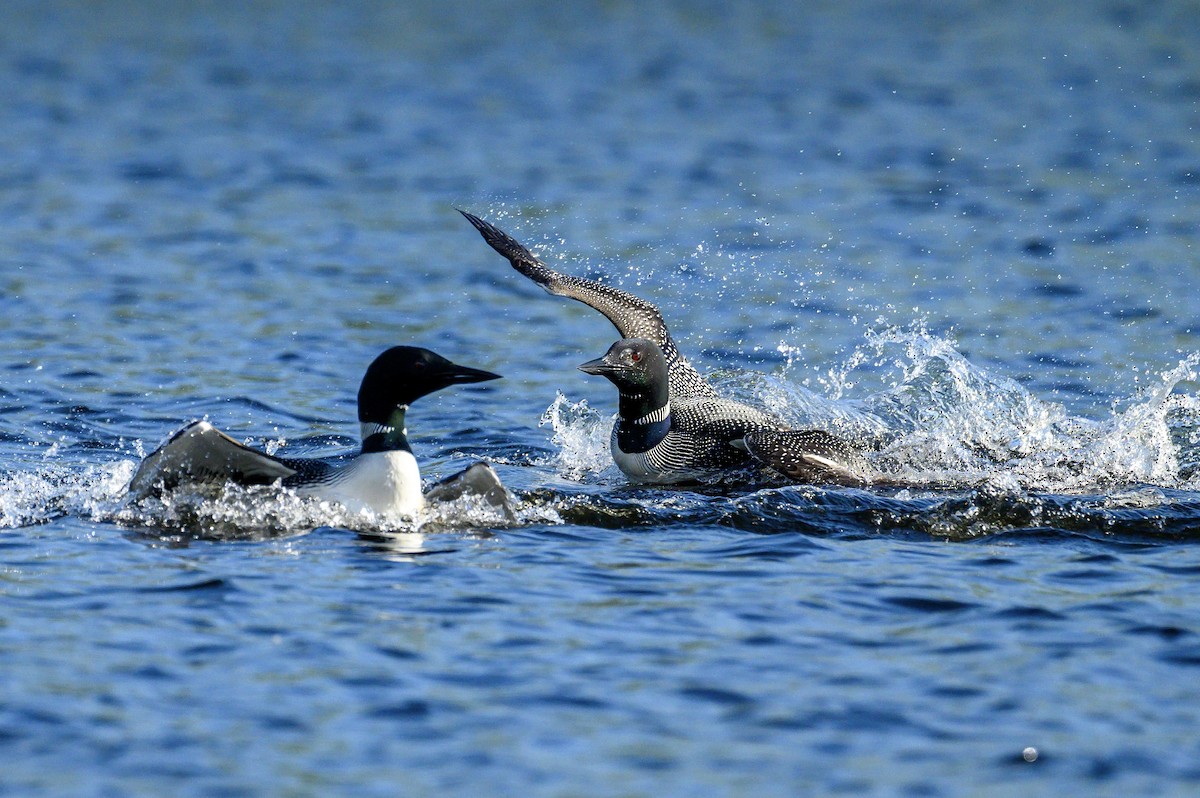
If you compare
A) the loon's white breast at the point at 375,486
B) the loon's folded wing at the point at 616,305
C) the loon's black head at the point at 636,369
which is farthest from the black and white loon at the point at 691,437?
the loon's white breast at the point at 375,486

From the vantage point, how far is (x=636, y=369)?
8938 millimetres

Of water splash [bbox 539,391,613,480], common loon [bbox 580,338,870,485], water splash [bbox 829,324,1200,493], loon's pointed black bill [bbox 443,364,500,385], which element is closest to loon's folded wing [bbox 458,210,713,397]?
water splash [bbox 539,391,613,480]

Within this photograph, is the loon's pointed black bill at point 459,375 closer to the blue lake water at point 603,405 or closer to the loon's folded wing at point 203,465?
the blue lake water at point 603,405

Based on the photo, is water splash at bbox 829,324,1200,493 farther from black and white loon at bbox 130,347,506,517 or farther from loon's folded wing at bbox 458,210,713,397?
black and white loon at bbox 130,347,506,517

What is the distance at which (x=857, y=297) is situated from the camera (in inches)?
489

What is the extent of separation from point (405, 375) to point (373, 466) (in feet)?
1.35

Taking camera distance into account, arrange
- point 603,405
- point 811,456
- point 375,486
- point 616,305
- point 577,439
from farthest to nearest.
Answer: point 603,405 < point 616,305 < point 577,439 < point 811,456 < point 375,486

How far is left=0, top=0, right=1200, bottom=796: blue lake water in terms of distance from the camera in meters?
4.89

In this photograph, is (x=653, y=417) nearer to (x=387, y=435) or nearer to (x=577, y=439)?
(x=577, y=439)

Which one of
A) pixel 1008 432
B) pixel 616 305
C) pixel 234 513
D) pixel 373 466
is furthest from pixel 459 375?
pixel 1008 432

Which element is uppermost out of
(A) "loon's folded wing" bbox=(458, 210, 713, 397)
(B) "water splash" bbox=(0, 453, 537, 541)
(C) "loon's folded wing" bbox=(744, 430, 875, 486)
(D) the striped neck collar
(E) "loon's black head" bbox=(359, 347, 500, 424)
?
(A) "loon's folded wing" bbox=(458, 210, 713, 397)

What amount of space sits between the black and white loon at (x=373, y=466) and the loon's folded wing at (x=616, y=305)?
280 cm

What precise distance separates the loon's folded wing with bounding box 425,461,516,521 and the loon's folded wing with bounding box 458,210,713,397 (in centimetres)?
282

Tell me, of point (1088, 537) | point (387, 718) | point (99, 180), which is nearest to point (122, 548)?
point (387, 718)
